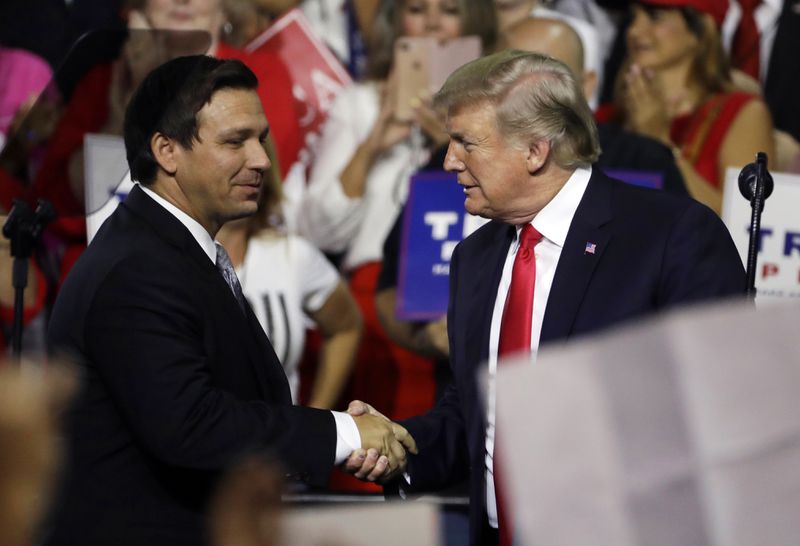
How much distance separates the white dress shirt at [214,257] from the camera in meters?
2.42

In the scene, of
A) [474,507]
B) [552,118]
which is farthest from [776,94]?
[474,507]

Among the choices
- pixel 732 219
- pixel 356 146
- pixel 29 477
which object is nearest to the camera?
pixel 29 477

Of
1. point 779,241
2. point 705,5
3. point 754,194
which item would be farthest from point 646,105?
point 754,194

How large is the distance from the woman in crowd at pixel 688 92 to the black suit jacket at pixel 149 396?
277cm

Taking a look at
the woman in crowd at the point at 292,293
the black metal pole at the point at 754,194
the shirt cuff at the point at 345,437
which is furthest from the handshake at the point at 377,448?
the woman in crowd at the point at 292,293

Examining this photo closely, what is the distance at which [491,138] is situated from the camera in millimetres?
2648

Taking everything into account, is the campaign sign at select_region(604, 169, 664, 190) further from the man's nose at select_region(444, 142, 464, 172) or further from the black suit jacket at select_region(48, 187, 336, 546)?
the black suit jacket at select_region(48, 187, 336, 546)

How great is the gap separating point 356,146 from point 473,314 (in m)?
1.94

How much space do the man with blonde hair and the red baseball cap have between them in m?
2.29

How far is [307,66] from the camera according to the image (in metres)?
4.51

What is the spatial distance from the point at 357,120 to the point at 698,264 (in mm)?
2295

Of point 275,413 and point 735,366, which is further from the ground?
point 735,366

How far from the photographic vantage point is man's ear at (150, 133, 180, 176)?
2.43 meters

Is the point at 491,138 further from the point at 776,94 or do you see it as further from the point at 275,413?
the point at 776,94
